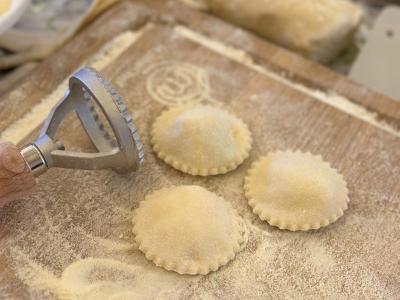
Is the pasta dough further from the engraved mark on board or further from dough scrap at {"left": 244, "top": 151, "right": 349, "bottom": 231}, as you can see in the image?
dough scrap at {"left": 244, "top": 151, "right": 349, "bottom": 231}

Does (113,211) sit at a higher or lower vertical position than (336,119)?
higher

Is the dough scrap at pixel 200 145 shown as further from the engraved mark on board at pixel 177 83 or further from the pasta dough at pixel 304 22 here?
the pasta dough at pixel 304 22

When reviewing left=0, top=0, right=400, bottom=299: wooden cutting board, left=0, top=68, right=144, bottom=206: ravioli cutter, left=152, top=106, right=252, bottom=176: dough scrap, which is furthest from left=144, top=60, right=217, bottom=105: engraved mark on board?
left=0, top=68, right=144, bottom=206: ravioli cutter

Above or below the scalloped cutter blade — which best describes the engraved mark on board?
below

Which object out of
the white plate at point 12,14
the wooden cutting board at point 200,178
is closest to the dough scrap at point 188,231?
the wooden cutting board at point 200,178

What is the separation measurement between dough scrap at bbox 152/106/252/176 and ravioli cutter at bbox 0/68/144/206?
0.34ft

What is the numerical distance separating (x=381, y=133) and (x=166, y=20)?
635 mm

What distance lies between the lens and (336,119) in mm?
1258

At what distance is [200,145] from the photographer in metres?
1.13

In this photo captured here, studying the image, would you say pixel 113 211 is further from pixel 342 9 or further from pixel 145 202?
pixel 342 9

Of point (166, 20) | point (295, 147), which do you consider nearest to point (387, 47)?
point (295, 147)

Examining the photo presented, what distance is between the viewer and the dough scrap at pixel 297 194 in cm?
106

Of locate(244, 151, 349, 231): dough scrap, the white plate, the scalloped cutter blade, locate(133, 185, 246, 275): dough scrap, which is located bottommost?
locate(244, 151, 349, 231): dough scrap

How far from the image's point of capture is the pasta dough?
1.43 meters
